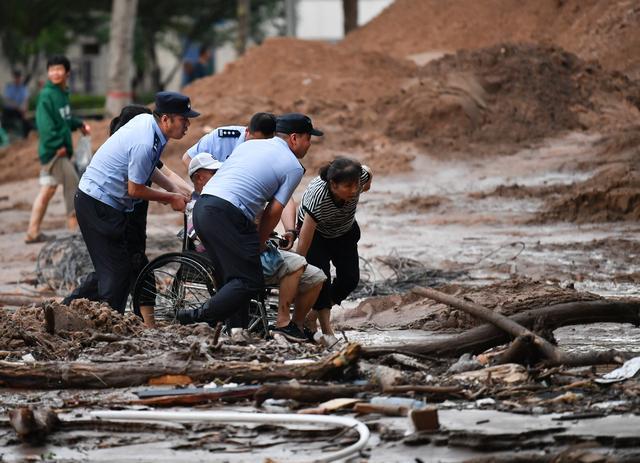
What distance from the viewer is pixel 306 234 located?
966 centimetres

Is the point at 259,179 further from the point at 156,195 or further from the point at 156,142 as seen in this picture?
the point at 156,142

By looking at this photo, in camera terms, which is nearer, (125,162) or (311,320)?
(125,162)

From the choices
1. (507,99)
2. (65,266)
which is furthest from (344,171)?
(507,99)

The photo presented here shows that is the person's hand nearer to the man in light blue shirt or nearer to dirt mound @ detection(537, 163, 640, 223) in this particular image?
the man in light blue shirt

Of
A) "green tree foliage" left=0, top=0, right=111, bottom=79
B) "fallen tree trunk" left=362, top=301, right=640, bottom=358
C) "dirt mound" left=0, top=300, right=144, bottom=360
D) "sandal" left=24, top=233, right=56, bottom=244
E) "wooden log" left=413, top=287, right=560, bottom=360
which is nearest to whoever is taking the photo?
"wooden log" left=413, top=287, right=560, bottom=360

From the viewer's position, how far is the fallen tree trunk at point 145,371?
24.8 feet

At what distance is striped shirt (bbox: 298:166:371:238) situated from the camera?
9.57 metres

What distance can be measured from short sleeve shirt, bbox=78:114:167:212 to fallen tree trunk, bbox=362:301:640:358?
7.80 ft


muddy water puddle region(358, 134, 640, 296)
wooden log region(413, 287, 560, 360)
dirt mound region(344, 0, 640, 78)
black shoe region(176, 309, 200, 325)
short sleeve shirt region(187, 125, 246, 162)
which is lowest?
muddy water puddle region(358, 134, 640, 296)

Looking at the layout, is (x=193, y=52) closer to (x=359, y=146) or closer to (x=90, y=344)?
(x=359, y=146)

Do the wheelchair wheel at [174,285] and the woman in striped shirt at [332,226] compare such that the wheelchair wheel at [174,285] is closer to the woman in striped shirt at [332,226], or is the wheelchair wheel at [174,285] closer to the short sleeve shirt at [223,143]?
the woman in striped shirt at [332,226]

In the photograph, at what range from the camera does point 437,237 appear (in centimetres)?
1647

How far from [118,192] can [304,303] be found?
1.57m

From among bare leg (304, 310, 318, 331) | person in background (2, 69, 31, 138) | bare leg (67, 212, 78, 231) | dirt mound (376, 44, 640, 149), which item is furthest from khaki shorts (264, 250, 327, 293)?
person in background (2, 69, 31, 138)
